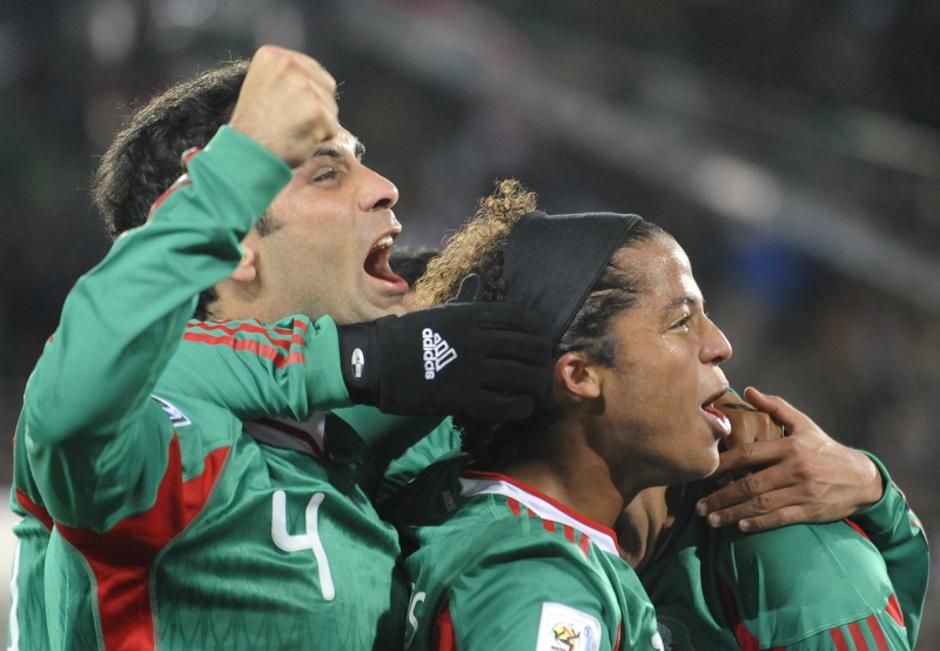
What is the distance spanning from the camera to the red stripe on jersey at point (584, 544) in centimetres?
180

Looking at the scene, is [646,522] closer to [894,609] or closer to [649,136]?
[894,609]

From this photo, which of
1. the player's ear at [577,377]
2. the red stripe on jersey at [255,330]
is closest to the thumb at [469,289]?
the player's ear at [577,377]

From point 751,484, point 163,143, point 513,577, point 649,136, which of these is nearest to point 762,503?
point 751,484

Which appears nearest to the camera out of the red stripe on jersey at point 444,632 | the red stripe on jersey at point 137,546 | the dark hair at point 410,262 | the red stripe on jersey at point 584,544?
the red stripe on jersey at point 137,546

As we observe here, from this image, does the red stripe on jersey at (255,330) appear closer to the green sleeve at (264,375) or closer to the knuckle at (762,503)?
the green sleeve at (264,375)

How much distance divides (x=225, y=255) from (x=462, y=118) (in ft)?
20.1

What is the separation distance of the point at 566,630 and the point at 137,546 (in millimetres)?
541

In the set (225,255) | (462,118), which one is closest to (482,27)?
(462,118)

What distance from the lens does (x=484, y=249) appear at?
204 centimetres

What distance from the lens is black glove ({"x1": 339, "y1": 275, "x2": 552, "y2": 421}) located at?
67.2 inches

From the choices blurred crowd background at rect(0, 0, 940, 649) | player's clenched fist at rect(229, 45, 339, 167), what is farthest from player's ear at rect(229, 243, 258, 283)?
blurred crowd background at rect(0, 0, 940, 649)

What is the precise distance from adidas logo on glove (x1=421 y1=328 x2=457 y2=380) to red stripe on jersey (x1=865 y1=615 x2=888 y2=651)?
702 millimetres

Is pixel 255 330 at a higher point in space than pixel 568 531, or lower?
higher

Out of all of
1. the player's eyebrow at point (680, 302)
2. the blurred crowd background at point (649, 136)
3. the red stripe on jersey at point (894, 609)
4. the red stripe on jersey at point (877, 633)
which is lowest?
the red stripe on jersey at point (877, 633)
